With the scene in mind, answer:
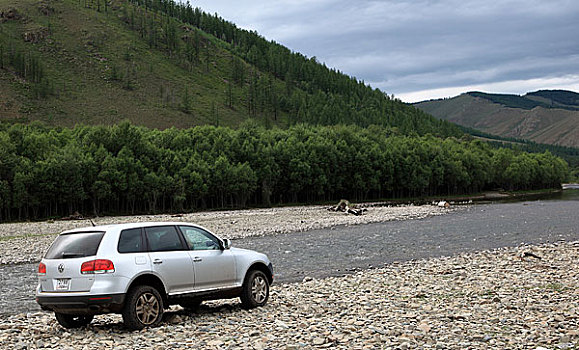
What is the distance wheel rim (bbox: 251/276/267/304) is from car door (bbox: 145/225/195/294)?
229cm

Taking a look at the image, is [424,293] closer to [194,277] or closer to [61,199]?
[194,277]

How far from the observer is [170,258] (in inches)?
528

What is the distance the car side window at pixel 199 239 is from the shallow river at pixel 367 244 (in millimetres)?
8238

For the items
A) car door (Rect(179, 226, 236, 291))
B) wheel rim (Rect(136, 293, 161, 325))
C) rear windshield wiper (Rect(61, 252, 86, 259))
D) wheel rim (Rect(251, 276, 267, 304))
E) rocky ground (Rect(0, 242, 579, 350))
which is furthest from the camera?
wheel rim (Rect(251, 276, 267, 304))

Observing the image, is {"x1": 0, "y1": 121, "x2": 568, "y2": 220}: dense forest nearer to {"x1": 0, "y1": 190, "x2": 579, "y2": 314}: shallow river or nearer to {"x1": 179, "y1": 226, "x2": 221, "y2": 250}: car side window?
{"x1": 0, "y1": 190, "x2": 579, "y2": 314}: shallow river

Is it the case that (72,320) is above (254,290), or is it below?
below

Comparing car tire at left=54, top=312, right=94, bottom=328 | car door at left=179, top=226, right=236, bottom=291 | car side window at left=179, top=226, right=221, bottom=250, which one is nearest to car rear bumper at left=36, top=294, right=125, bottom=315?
car tire at left=54, top=312, right=94, bottom=328

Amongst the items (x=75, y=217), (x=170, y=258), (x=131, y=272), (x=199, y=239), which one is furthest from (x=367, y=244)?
(x=75, y=217)

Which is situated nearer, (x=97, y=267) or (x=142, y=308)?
(x=97, y=267)

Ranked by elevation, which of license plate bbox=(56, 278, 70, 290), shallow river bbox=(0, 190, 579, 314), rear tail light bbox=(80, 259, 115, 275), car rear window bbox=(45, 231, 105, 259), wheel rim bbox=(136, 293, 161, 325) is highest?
car rear window bbox=(45, 231, 105, 259)

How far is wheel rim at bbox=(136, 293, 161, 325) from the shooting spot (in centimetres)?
1271

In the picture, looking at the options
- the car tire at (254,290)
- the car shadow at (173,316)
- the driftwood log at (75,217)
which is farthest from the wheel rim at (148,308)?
the driftwood log at (75,217)

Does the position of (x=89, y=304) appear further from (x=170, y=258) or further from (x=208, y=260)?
(x=208, y=260)

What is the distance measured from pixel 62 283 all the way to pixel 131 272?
1.60 metres
